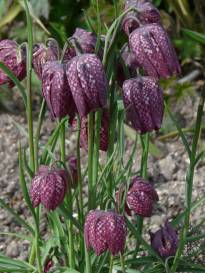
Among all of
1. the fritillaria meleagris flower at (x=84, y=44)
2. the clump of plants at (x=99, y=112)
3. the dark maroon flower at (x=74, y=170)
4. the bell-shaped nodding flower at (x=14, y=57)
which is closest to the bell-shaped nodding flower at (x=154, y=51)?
the clump of plants at (x=99, y=112)

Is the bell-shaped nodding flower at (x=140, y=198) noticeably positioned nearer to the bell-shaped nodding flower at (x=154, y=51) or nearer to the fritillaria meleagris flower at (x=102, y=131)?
the fritillaria meleagris flower at (x=102, y=131)

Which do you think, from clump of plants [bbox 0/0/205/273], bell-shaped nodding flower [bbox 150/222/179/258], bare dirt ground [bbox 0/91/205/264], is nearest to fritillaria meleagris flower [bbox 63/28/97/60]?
clump of plants [bbox 0/0/205/273]

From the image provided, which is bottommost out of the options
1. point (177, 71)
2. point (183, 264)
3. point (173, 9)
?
point (183, 264)

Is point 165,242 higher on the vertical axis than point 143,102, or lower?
lower

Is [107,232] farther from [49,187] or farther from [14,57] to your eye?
[14,57]

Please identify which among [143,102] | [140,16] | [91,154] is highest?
[140,16]

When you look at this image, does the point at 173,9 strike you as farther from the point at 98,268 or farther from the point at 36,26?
the point at 98,268

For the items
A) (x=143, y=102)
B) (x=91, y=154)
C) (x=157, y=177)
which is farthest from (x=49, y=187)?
(x=157, y=177)

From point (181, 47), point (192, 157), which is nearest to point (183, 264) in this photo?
point (192, 157)
